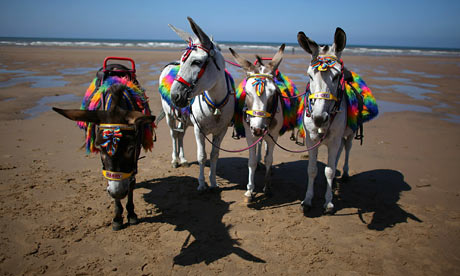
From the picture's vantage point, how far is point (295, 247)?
3.43m

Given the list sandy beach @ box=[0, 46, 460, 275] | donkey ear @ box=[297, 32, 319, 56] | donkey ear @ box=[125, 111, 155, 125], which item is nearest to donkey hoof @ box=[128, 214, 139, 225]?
sandy beach @ box=[0, 46, 460, 275]

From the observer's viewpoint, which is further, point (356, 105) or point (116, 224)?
point (356, 105)

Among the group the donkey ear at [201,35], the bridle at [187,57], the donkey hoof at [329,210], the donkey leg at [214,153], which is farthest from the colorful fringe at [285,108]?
the donkey hoof at [329,210]

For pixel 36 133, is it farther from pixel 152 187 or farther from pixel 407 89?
pixel 407 89

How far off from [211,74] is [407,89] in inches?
582

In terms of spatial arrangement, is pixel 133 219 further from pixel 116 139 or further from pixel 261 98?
pixel 261 98

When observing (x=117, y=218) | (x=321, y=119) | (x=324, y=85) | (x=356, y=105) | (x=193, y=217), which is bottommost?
(x=193, y=217)

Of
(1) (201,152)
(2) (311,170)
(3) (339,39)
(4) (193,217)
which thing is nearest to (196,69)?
(1) (201,152)

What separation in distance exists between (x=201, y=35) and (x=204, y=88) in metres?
0.74

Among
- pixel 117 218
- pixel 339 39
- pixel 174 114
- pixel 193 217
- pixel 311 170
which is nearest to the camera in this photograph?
pixel 339 39

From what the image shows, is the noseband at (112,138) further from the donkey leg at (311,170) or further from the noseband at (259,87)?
the donkey leg at (311,170)

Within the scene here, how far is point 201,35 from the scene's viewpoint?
3.67 m

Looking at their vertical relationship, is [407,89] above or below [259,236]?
above

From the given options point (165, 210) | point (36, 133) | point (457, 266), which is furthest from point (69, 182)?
point (457, 266)
